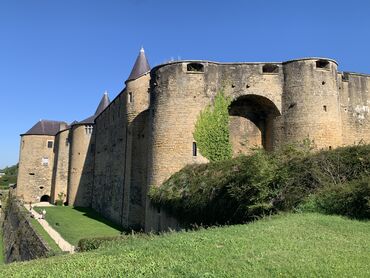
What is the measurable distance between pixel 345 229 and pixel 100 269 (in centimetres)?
515

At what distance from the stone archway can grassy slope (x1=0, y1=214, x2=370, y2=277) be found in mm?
12542

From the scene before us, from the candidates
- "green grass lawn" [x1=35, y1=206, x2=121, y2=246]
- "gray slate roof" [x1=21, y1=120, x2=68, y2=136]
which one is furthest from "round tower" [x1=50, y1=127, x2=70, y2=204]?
"green grass lawn" [x1=35, y1=206, x2=121, y2=246]

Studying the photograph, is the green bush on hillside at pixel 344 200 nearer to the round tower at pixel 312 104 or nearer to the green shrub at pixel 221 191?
the green shrub at pixel 221 191

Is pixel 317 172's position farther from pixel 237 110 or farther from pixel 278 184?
pixel 237 110

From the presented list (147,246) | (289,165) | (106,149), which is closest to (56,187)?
(106,149)

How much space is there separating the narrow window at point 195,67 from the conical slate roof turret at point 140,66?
894 cm

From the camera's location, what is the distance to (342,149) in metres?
12.3

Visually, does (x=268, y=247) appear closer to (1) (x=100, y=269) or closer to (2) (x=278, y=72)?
(1) (x=100, y=269)

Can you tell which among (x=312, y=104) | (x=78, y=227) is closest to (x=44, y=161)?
(x=78, y=227)

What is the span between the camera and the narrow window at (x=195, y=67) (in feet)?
67.8

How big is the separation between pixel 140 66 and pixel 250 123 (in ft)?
38.9

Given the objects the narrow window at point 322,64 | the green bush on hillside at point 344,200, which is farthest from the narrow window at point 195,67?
the green bush on hillside at point 344,200

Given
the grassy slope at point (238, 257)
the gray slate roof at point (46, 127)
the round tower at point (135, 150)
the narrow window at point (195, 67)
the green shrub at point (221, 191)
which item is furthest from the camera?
the gray slate roof at point (46, 127)

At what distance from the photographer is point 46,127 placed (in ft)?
165
